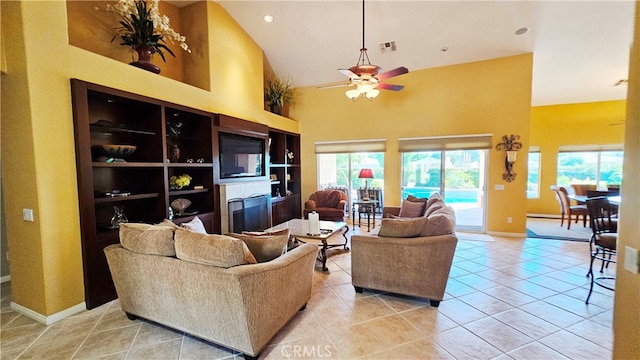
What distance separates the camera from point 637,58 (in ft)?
4.00

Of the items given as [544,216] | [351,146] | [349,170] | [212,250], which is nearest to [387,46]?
[351,146]

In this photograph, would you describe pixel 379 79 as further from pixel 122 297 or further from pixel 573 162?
pixel 573 162

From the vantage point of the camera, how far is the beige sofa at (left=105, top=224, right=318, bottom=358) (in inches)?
74.7

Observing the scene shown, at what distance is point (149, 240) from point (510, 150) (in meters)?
6.29

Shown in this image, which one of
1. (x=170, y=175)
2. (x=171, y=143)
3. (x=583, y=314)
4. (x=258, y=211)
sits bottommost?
(x=583, y=314)

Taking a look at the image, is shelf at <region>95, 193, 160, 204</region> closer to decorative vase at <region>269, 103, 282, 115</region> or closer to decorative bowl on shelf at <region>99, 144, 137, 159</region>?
decorative bowl on shelf at <region>99, 144, 137, 159</region>

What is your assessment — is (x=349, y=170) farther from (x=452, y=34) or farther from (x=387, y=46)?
(x=452, y=34)

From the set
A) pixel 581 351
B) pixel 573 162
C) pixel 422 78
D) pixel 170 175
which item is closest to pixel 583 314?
pixel 581 351

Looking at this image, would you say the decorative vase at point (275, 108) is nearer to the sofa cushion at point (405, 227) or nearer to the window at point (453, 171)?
the window at point (453, 171)

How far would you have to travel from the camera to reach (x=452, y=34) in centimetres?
482

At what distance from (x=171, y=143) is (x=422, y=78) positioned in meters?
5.27

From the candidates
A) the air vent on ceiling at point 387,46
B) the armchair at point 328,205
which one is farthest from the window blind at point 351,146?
the air vent on ceiling at point 387,46

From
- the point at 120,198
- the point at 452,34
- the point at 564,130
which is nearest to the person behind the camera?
the point at 120,198

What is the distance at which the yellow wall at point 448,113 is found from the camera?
5332mm
